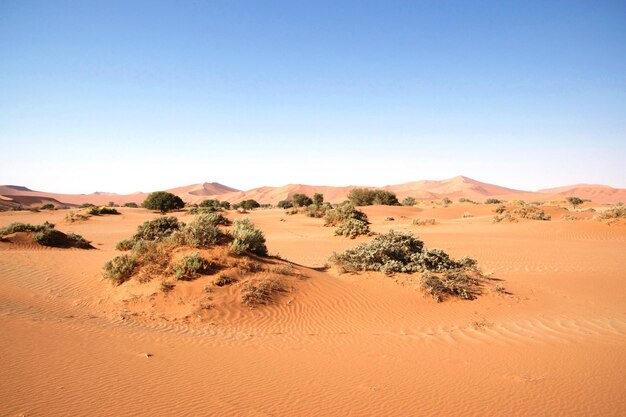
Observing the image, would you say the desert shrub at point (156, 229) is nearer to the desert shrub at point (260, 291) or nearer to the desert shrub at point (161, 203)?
the desert shrub at point (260, 291)

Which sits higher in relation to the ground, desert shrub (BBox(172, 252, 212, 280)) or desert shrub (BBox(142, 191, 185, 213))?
desert shrub (BBox(142, 191, 185, 213))

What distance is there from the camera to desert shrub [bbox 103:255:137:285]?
29.6 feet

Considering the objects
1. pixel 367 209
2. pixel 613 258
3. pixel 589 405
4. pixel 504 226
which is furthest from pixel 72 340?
pixel 367 209

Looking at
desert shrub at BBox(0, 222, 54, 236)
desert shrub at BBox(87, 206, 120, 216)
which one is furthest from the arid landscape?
desert shrub at BBox(87, 206, 120, 216)

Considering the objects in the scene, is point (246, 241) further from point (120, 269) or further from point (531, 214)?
point (531, 214)

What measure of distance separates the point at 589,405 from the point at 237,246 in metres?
7.44

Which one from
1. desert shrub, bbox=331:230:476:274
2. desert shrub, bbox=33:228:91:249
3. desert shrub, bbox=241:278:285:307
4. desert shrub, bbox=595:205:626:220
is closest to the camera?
desert shrub, bbox=241:278:285:307

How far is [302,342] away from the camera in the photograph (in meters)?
6.51

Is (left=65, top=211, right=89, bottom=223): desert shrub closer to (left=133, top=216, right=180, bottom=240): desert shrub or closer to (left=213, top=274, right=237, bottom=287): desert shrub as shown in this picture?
(left=133, top=216, right=180, bottom=240): desert shrub

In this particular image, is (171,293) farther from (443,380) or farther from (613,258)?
(613,258)

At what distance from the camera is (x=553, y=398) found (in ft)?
14.6

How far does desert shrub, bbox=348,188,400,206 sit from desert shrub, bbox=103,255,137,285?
4004cm

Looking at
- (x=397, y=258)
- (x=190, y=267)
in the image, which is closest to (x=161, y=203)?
(x=190, y=267)

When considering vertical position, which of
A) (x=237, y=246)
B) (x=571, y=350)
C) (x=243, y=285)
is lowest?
(x=571, y=350)
